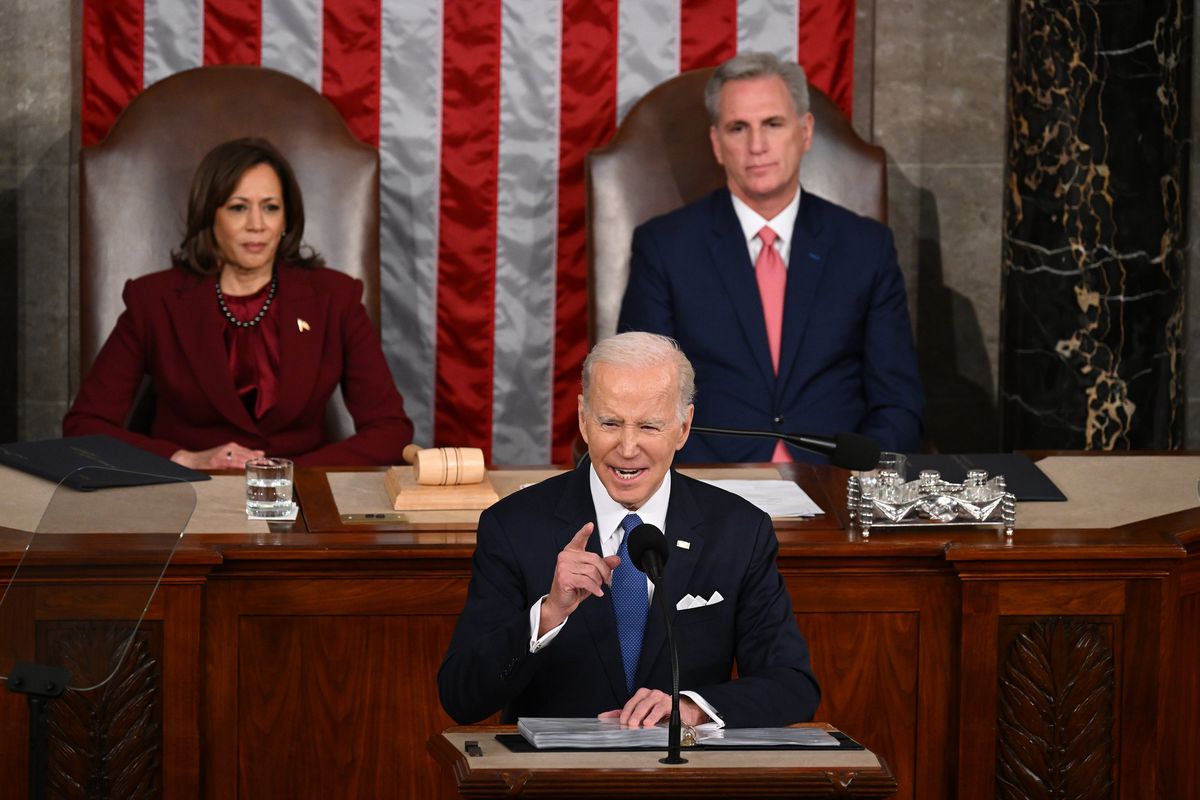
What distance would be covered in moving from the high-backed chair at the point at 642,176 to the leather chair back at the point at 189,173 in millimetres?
659

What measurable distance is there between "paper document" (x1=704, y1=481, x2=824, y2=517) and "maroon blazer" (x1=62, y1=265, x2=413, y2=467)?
128 cm

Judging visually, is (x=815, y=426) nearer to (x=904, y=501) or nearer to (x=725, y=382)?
(x=725, y=382)

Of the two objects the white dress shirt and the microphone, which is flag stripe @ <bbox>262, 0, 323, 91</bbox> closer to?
the white dress shirt

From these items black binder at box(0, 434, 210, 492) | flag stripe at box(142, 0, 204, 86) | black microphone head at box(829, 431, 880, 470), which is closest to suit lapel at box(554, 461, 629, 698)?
black microphone head at box(829, 431, 880, 470)

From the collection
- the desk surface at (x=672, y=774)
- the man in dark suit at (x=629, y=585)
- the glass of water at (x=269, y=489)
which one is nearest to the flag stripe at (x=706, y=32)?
the glass of water at (x=269, y=489)

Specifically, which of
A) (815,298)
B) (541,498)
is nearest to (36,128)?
(815,298)

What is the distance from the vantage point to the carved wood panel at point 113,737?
123 inches

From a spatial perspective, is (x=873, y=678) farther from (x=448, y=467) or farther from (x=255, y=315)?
(x=255, y=315)

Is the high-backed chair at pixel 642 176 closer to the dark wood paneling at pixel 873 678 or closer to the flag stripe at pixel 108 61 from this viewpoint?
the flag stripe at pixel 108 61

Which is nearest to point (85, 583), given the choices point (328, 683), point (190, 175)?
point (328, 683)

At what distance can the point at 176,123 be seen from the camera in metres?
5.21

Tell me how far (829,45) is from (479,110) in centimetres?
114

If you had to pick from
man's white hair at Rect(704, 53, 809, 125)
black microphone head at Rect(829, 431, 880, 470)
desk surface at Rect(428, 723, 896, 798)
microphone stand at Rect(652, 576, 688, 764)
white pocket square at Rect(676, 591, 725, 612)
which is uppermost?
man's white hair at Rect(704, 53, 809, 125)

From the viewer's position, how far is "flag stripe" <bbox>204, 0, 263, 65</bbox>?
555 cm
